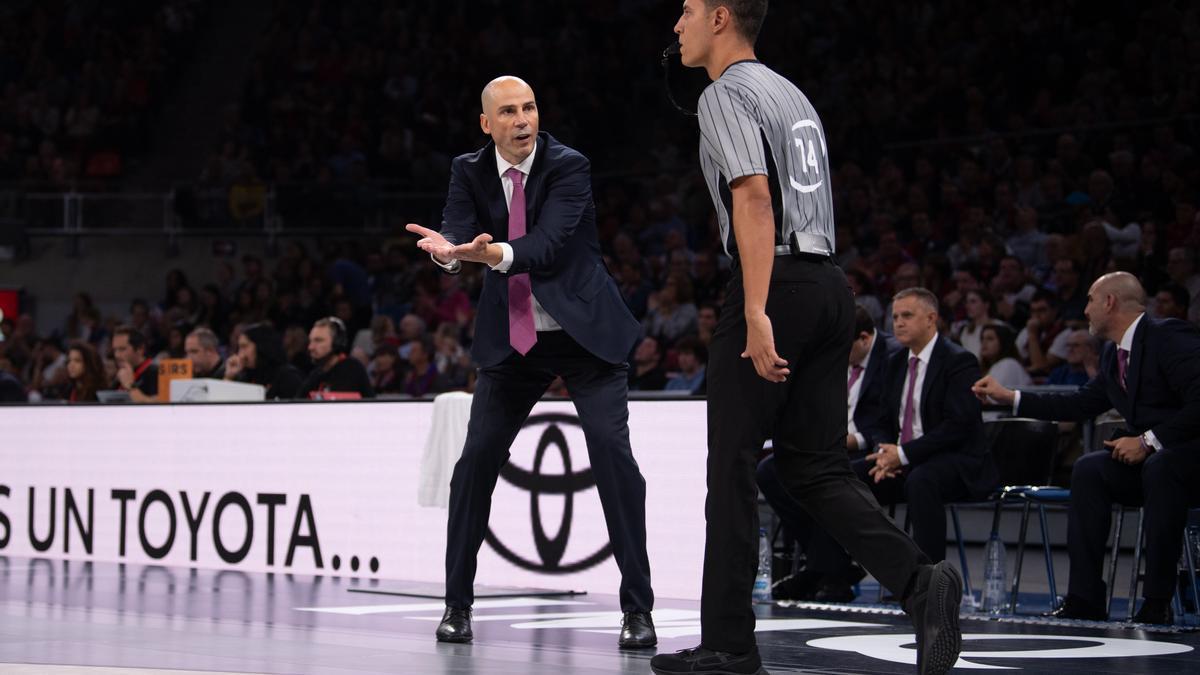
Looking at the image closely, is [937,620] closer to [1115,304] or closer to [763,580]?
[1115,304]

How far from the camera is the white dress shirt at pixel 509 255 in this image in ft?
14.0

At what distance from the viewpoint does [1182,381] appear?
18.9 feet

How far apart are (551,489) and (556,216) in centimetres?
222

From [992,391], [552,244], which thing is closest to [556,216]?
[552,244]

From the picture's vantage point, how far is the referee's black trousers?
3.45 metres

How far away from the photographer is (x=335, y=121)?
56.8 feet

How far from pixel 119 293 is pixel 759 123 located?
45.8 feet

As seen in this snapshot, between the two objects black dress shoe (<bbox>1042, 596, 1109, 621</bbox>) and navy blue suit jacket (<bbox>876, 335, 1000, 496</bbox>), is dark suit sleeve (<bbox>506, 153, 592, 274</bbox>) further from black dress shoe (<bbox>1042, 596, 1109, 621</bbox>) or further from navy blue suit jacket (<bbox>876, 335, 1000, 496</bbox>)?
black dress shoe (<bbox>1042, 596, 1109, 621</bbox>)

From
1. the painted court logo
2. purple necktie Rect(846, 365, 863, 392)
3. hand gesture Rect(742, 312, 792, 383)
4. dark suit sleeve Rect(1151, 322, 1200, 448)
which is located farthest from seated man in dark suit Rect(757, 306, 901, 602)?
hand gesture Rect(742, 312, 792, 383)

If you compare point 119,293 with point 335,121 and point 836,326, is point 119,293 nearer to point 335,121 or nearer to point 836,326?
point 335,121

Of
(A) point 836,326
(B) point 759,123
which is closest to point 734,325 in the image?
(A) point 836,326

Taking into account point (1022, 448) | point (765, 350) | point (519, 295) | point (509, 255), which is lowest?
point (1022, 448)

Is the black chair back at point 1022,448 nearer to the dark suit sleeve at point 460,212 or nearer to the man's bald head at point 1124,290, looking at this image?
the man's bald head at point 1124,290

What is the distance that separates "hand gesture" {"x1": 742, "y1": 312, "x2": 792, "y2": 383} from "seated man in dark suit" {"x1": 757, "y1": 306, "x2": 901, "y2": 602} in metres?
3.19
